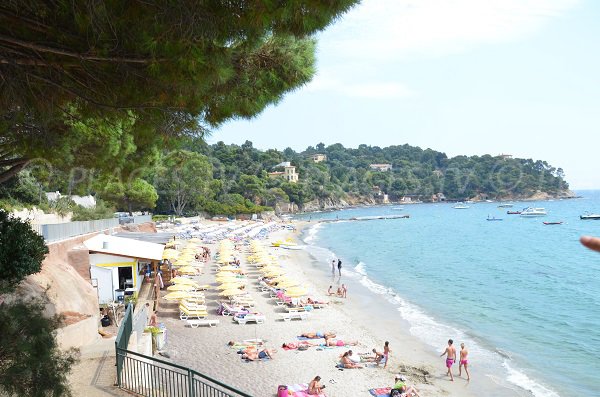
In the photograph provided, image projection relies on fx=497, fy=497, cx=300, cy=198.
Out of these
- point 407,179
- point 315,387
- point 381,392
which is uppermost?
point 407,179

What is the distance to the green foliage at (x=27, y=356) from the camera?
4.04m

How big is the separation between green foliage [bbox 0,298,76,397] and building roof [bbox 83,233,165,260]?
12.4 meters

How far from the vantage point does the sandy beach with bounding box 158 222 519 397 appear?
12.4 metres

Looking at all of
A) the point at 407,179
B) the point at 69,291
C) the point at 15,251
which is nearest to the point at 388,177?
the point at 407,179

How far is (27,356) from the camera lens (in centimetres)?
414

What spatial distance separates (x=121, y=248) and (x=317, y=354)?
25.4ft

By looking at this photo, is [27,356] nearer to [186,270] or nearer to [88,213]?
[186,270]

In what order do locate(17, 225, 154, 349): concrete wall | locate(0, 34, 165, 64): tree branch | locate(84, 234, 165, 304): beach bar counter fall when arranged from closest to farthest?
locate(0, 34, 165, 64): tree branch, locate(17, 225, 154, 349): concrete wall, locate(84, 234, 165, 304): beach bar counter

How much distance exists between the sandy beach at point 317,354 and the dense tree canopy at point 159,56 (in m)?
7.67

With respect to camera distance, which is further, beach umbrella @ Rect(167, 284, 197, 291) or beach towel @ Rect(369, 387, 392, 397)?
beach umbrella @ Rect(167, 284, 197, 291)

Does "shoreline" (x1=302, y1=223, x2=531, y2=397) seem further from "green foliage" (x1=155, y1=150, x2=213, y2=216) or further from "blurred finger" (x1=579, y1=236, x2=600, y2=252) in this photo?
"green foliage" (x1=155, y1=150, x2=213, y2=216)

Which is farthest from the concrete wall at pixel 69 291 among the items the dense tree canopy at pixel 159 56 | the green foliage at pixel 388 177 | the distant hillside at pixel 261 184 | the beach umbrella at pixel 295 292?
the green foliage at pixel 388 177

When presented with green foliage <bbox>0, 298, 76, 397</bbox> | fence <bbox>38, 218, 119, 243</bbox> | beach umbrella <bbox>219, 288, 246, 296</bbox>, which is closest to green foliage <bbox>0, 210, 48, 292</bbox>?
fence <bbox>38, 218, 119, 243</bbox>

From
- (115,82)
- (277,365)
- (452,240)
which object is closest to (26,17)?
(115,82)
